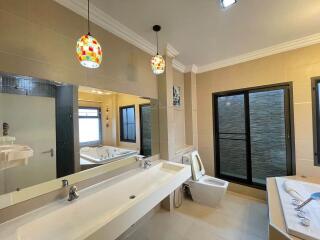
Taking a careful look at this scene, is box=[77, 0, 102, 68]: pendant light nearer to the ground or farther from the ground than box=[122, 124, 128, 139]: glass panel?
farther from the ground

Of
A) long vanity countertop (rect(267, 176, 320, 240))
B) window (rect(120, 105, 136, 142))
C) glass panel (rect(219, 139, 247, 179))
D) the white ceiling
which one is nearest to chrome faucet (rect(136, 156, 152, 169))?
window (rect(120, 105, 136, 142))

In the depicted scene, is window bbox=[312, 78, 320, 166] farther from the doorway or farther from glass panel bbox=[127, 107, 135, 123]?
glass panel bbox=[127, 107, 135, 123]

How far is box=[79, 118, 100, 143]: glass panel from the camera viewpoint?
1.53m

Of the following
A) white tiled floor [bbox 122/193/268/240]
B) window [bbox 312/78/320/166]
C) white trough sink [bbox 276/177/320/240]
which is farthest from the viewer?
window [bbox 312/78/320/166]

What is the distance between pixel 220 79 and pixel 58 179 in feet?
9.86

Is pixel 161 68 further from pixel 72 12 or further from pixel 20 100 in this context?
pixel 20 100

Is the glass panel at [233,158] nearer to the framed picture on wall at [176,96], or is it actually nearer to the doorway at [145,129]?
the framed picture on wall at [176,96]

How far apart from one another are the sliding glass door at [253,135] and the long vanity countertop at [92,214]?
182 cm

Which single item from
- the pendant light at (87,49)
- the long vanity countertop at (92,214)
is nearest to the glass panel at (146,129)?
the long vanity countertop at (92,214)

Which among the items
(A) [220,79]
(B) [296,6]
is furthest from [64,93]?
(A) [220,79]

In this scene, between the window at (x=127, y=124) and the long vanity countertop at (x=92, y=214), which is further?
the window at (x=127, y=124)

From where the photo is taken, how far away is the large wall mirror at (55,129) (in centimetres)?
105

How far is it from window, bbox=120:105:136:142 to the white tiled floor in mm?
1221

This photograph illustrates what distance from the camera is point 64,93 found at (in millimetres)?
1368
